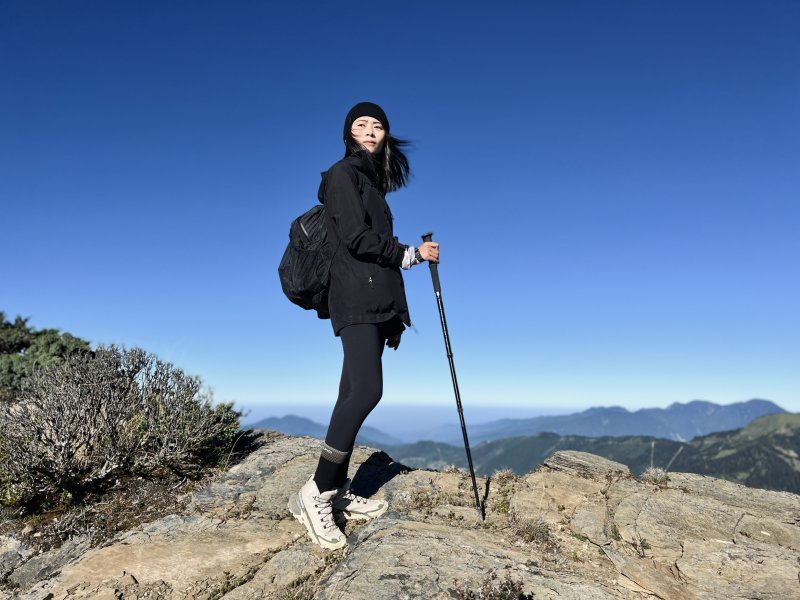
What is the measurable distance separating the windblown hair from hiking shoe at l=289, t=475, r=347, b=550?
359cm

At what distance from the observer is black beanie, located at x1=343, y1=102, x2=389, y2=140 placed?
5.89m

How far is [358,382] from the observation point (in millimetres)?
5152

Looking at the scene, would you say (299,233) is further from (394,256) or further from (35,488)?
(35,488)

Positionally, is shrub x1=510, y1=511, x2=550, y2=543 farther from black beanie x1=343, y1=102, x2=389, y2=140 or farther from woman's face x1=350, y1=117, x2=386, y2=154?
black beanie x1=343, y1=102, x2=389, y2=140

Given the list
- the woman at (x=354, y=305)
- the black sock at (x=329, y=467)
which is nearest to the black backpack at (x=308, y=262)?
the woman at (x=354, y=305)

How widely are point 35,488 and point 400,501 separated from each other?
15.6 ft

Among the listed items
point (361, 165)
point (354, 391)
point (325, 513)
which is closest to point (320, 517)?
point (325, 513)

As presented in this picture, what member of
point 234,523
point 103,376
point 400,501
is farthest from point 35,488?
point 400,501

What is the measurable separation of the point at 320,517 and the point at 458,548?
1.49m

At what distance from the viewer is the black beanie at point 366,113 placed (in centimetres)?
589

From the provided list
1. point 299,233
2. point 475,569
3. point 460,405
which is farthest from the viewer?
point 460,405

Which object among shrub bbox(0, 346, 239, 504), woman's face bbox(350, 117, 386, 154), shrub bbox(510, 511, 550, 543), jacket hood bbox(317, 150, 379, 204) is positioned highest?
woman's face bbox(350, 117, 386, 154)

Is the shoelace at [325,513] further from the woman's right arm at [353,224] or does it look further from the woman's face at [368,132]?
the woman's face at [368,132]

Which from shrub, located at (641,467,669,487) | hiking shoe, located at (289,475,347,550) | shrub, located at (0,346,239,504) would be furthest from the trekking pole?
shrub, located at (0,346,239,504)
